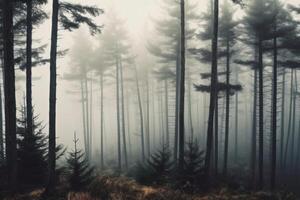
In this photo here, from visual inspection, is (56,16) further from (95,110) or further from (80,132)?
(95,110)

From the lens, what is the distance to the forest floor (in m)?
10.6

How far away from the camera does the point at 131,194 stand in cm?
1115

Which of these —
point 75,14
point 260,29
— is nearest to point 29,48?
point 75,14

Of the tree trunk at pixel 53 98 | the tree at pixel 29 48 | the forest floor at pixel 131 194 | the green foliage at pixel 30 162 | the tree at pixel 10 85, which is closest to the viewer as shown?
the forest floor at pixel 131 194

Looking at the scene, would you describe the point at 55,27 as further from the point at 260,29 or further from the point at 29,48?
the point at 260,29

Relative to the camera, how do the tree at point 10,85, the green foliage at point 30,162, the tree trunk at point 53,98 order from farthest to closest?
the green foliage at point 30,162 < the tree trunk at point 53,98 < the tree at point 10,85

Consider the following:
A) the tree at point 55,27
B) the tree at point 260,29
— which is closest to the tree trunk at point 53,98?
the tree at point 55,27

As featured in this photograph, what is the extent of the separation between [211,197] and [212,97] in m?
6.20

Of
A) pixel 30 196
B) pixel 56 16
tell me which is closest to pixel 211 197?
pixel 30 196

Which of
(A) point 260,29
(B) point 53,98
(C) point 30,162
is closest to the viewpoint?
(B) point 53,98

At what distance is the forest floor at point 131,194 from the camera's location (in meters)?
10.6

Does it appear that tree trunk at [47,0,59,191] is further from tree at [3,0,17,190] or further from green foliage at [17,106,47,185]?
green foliage at [17,106,47,185]

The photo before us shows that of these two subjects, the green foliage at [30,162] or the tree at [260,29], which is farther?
the tree at [260,29]

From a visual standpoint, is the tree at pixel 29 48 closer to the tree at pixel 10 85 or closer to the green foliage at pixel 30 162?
the green foliage at pixel 30 162
